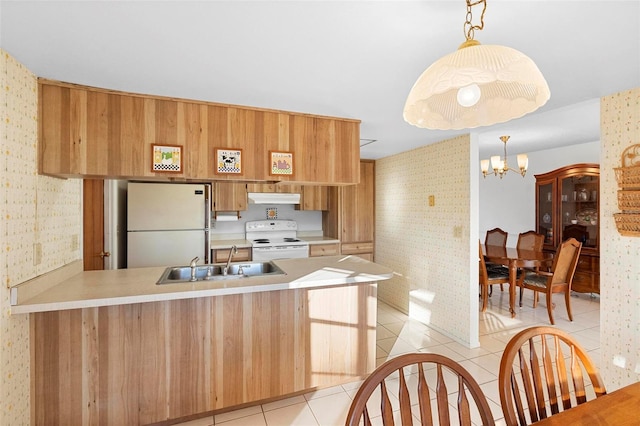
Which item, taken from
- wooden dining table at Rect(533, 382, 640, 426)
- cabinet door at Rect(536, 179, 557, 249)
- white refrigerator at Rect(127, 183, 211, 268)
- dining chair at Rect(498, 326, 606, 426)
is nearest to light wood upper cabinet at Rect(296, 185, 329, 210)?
white refrigerator at Rect(127, 183, 211, 268)

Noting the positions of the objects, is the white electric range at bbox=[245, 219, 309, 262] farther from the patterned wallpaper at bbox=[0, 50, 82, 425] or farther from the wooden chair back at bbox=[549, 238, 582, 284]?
the wooden chair back at bbox=[549, 238, 582, 284]

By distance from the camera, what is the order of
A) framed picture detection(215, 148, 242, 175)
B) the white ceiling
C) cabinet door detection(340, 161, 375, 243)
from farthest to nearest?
cabinet door detection(340, 161, 375, 243), framed picture detection(215, 148, 242, 175), the white ceiling

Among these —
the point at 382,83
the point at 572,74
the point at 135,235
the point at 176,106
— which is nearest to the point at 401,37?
the point at 382,83

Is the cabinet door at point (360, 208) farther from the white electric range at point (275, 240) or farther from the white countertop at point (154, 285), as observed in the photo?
the white countertop at point (154, 285)

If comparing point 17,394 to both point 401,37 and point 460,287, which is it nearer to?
point 401,37

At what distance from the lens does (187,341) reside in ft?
6.73

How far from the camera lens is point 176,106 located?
2227mm

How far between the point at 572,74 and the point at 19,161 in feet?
10.4

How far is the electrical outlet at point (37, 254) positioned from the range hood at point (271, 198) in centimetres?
263

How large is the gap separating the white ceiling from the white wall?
2.98m

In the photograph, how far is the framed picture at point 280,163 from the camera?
8.07ft

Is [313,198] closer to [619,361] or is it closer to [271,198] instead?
[271,198]

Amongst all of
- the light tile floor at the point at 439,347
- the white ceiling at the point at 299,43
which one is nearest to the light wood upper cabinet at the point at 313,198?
the light tile floor at the point at 439,347

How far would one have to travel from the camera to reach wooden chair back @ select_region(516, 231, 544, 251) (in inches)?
175
